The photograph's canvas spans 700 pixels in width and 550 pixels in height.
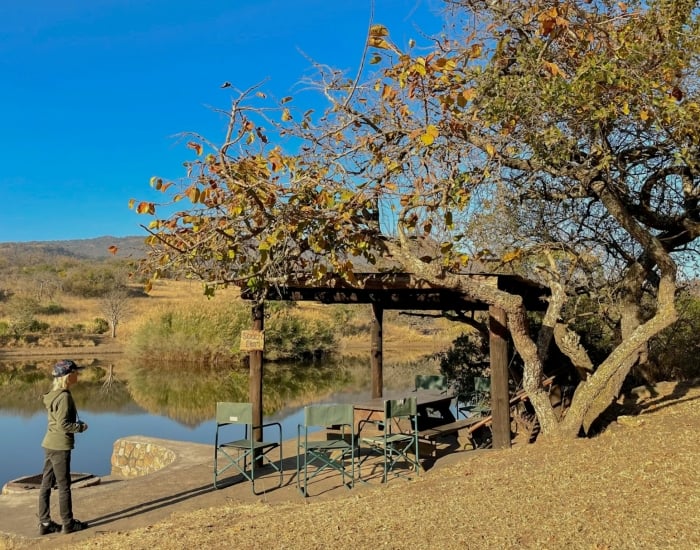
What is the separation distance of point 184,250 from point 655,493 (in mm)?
4222

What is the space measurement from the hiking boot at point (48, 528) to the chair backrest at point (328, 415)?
2141 millimetres

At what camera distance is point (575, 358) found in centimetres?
678

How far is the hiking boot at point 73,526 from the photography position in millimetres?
4862

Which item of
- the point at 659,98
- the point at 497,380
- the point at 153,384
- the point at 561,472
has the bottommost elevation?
the point at 153,384

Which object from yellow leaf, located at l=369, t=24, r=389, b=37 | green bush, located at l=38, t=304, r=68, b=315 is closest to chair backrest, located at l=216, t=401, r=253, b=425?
yellow leaf, located at l=369, t=24, r=389, b=37

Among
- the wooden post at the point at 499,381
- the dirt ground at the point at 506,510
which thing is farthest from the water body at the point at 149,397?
the dirt ground at the point at 506,510

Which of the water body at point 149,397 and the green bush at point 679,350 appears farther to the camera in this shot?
the water body at point 149,397

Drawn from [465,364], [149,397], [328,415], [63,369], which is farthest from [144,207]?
[149,397]

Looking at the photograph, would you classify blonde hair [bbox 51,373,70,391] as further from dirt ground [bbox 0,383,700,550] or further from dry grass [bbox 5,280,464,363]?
dry grass [bbox 5,280,464,363]

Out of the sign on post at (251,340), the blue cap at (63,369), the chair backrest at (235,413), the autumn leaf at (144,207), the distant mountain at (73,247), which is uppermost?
A: the distant mountain at (73,247)

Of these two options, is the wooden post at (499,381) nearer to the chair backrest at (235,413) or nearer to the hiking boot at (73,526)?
the chair backrest at (235,413)

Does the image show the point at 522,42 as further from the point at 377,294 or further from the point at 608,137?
the point at 377,294

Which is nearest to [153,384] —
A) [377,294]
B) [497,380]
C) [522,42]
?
[377,294]

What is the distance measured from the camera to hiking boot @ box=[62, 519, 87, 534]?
16.0 ft
